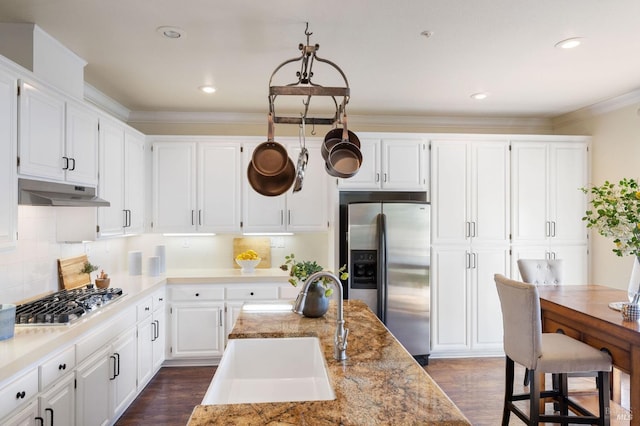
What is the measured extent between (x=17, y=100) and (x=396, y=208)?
3.01 m

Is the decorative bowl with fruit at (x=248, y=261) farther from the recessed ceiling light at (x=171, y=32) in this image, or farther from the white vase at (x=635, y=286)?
the white vase at (x=635, y=286)

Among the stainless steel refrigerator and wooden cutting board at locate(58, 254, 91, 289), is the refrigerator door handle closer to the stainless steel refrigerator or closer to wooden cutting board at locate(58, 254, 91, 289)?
the stainless steel refrigerator

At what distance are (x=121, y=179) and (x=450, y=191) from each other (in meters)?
3.25

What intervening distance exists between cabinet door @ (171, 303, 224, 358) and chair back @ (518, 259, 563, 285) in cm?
286

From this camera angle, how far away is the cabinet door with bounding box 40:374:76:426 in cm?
187

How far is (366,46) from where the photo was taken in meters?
2.68

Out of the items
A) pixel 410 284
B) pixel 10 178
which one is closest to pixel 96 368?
pixel 10 178

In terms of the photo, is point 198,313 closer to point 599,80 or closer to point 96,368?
point 96,368

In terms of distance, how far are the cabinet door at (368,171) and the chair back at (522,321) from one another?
181 centimetres

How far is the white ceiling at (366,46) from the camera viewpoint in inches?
86.0

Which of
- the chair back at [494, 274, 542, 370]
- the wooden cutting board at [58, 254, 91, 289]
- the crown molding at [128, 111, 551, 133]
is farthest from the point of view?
the crown molding at [128, 111, 551, 133]

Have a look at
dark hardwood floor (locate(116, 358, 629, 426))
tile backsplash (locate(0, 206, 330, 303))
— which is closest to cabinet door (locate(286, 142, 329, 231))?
tile backsplash (locate(0, 206, 330, 303))

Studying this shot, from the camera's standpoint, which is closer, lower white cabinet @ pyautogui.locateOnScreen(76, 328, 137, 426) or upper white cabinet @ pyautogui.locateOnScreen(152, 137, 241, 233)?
lower white cabinet @ pyautogui.locateOnScreen(76, 328, 137, 426)

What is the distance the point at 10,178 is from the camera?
1995mm
